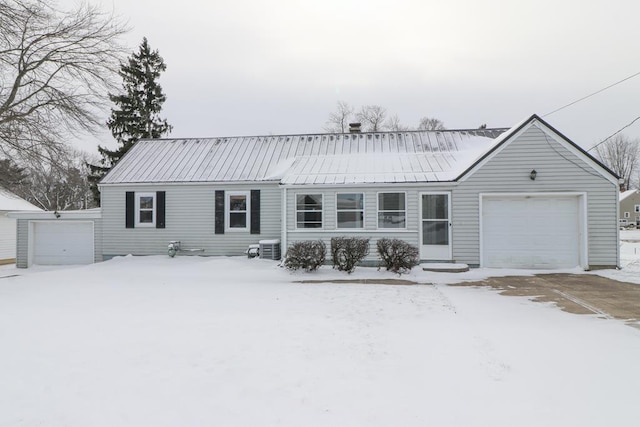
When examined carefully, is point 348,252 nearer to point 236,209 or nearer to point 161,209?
point 236,209

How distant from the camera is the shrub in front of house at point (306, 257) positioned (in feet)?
37.7

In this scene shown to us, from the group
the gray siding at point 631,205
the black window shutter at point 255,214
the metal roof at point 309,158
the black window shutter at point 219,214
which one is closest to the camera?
the metal roof at point 309,158

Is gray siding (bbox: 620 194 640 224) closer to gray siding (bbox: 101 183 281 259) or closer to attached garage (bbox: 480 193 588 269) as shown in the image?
attached garage (bbox: 480 193 588 269)

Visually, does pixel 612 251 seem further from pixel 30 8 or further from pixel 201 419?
pixel 30 8

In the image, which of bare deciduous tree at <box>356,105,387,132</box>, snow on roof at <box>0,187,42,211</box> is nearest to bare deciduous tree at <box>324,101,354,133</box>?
bare deciduous tree at <box>356,105,387,132</box>

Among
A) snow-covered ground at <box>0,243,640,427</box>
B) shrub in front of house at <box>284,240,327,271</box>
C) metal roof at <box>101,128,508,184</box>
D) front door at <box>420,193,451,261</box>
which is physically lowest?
snow-covered ground at <box>0,243,640,427</box>

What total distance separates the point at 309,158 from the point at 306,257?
587 centimetres

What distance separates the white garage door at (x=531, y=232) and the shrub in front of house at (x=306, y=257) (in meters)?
5.54

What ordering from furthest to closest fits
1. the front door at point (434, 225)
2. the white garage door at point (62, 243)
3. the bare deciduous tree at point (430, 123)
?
the bare deciduous tree at point (430, 123), the white garage door at point (62, 243), the front door at point (434, 225)

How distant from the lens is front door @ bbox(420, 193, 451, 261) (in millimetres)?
12750

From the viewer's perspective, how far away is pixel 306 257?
11492 mm

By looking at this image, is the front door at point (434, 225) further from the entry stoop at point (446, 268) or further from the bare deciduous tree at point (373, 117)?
the bare deciduous tree at point (373, 117)

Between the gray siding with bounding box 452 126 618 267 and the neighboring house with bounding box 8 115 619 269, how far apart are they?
1.3 inches

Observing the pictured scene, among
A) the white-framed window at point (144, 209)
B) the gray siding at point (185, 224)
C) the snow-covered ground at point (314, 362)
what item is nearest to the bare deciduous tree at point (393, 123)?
the gray siding at point (185, 224)
